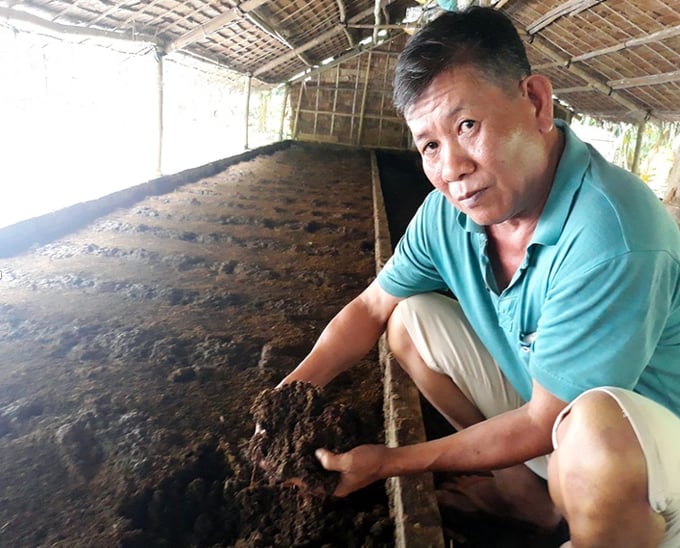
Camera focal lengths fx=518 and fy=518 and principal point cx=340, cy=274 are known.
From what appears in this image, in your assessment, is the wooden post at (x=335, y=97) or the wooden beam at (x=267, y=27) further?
the wooden post at (x=335, y=97)

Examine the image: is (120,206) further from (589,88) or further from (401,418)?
(589,88)

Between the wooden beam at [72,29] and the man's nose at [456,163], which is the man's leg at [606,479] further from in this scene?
the wooden beam at [72,29]

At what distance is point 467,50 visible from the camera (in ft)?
4.12

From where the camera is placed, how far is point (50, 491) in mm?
1546

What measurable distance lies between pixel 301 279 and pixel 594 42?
7.58m

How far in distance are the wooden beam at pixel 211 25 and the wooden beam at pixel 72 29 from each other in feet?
1.14

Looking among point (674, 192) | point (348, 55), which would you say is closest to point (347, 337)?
point (674, 192)

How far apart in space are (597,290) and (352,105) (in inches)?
671

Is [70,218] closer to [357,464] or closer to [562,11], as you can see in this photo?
[357,464]

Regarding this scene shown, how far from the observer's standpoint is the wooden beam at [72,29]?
4.71 meters

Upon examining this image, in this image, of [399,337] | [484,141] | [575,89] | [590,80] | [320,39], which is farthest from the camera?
[320,39]

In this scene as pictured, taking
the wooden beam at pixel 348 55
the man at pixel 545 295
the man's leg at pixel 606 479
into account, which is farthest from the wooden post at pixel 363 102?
the man's leg at pixel 606 479

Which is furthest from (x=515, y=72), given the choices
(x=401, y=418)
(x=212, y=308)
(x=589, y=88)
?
(x=589, y=88)

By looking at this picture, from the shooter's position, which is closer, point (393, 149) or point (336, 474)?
point (336, 474)
